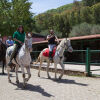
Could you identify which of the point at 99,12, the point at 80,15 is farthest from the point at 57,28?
the point at 99,12

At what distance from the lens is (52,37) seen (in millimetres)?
10188

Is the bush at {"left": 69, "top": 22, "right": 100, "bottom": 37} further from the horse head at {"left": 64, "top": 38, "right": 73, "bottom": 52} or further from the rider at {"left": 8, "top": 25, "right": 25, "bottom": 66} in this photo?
the rider at {"left": 8, "top": 25, "right": 25, "bottom": 66}

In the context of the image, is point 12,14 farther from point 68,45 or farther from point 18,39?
point 18,39

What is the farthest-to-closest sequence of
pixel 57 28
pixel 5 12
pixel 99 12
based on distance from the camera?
pixel 57 28
pixel 99 12
pixel 5 12

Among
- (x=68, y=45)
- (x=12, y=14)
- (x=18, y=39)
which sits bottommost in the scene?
(x=68, y=45)

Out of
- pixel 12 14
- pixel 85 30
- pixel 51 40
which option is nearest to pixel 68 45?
pixel 51 40

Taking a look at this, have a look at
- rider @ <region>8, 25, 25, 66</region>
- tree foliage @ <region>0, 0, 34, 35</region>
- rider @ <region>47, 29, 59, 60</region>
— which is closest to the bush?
tree foliage @ <region>0, 0, 34, 35</region>

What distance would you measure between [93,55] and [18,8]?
13563mm

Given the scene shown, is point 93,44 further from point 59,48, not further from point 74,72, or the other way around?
point 59,48

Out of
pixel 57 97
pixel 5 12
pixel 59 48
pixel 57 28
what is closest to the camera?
pixel 57 97

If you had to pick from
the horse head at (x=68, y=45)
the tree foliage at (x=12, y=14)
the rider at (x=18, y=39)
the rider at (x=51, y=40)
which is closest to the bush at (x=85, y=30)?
the tree foliage at (x=12, y=14)

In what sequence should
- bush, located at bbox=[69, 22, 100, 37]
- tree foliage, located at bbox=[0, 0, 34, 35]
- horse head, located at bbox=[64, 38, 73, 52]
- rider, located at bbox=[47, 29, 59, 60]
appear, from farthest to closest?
bush, located at bbox=[69, 22, 100, 37] → tree foliage, located at bbox=[0, 0, 34, 35] → rider, located at bbox=[47, 29, 59, 60] → horse head, located at bbox=[64, 38, 73, 52]

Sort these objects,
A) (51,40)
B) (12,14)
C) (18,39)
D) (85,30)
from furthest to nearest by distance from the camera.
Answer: (85,30)
(12,14)
(51,40)
(18,39)

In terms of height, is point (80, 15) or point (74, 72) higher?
point (80, 15)
